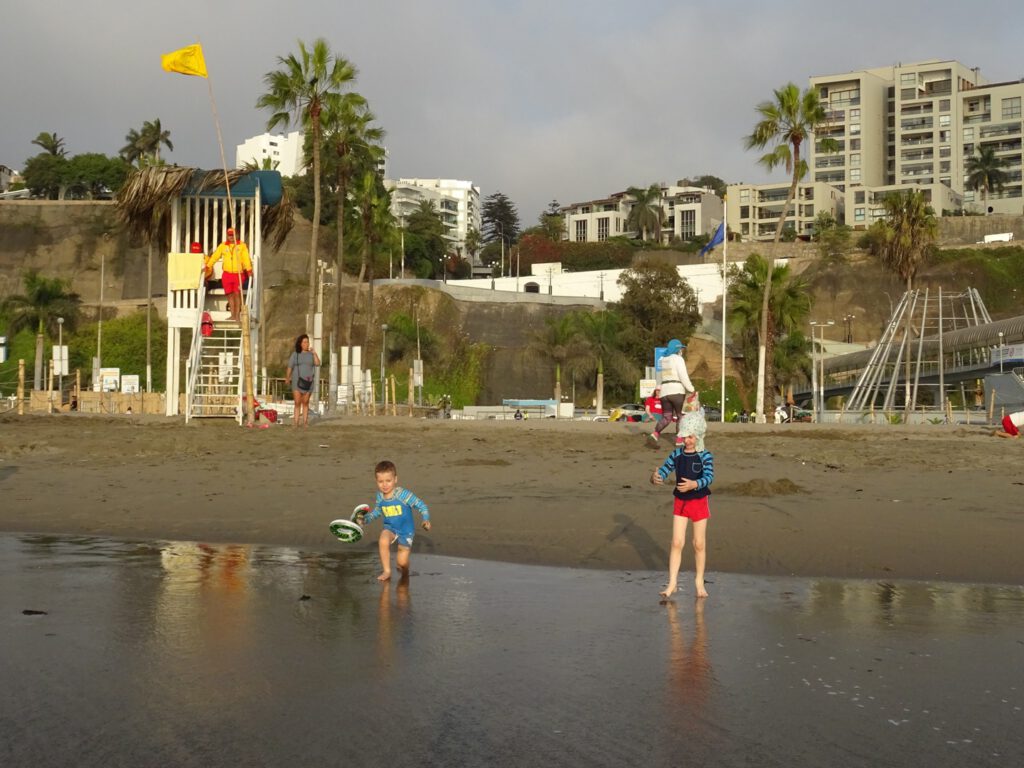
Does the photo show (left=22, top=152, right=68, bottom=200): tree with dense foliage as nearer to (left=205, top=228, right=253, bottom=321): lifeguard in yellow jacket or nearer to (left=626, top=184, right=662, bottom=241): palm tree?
(left=626, top=184, right=662, bottom=241): palm tree

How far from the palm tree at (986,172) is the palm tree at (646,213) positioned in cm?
3749

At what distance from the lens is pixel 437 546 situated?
10438 millimetres

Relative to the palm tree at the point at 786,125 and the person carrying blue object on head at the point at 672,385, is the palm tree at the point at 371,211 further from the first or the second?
the person carrying blue object on head at the point at 672,385

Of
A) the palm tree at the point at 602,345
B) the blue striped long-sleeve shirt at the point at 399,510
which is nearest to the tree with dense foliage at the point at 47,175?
the palm tree at the point at 602,345

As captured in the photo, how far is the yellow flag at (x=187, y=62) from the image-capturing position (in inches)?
1027

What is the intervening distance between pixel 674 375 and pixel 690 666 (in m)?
10.5

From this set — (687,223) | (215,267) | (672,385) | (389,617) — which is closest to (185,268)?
(215,267)

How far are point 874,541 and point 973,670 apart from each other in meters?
4.07

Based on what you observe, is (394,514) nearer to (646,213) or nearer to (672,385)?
(672,385)

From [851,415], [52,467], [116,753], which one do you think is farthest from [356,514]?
[851,415]

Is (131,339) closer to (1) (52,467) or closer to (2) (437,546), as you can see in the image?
(1) (52,467)

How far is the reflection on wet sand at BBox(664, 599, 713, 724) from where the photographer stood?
5.40m

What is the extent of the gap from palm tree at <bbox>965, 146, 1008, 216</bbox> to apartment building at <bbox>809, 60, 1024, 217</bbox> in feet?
7.03

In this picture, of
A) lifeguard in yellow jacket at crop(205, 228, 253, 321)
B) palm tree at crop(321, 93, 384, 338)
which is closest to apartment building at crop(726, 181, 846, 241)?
palm tree at crop(321, 93, 384, 338)
